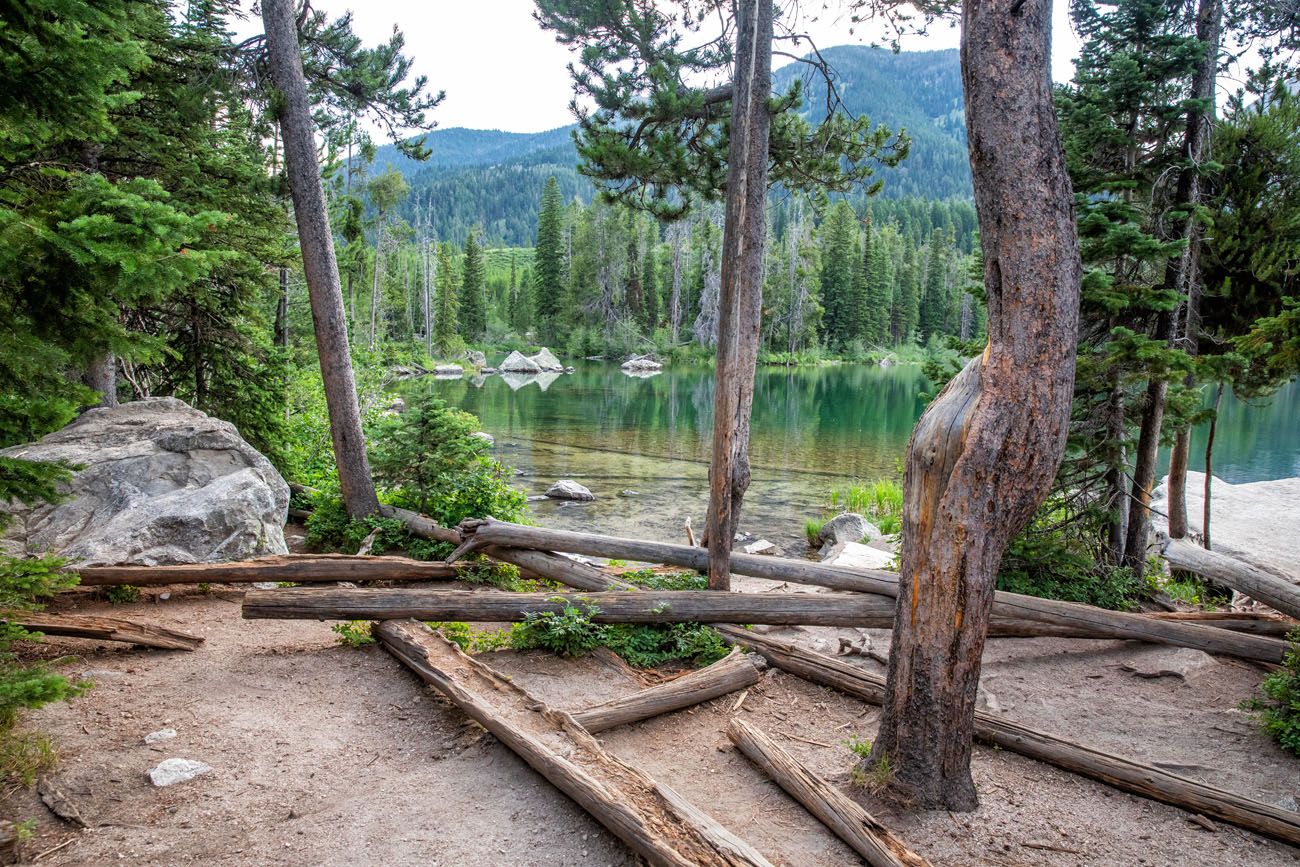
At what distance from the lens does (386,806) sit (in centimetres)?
402

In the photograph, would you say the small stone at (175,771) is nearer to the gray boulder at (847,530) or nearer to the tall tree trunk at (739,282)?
the tall tree trunk at (739,282)

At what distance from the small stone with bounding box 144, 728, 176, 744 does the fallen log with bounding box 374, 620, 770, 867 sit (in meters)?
1.55

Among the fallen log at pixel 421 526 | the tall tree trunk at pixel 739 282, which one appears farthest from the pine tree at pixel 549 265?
the tall tree trunk at pixel 739 282

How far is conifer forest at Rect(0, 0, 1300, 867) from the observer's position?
3.71 m

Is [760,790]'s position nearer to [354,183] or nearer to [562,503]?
[562,503]

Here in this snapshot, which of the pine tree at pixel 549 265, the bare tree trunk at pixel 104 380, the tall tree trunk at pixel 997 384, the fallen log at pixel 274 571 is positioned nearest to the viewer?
the tall tree trunk at pixel 997 384

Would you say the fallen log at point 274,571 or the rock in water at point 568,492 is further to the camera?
the rock in water at point 568,492

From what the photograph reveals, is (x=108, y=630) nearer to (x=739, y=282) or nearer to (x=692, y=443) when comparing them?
(x=739, y=282)

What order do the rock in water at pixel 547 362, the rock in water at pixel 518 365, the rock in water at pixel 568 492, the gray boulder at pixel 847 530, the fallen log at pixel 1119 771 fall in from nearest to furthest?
1. the fallen log at pixel 1119 771
2. the gray boulder at pixel 847 530
3. the rock in water at pixel 568 492
4. the rock in water at pixel 518 365
5. the rock in water at pixel 547 362

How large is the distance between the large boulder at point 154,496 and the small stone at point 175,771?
3.84m

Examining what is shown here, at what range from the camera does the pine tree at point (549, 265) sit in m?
68.4

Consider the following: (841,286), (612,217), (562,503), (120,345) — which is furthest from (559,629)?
(841,286)

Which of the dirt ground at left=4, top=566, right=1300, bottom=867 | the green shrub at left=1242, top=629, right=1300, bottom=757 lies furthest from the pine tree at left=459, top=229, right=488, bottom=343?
the green shrub at left=1242, top=629, right=1300, bottom=757

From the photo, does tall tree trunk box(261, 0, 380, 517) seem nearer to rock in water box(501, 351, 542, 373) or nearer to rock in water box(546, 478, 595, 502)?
rock in water box(546, 478, 595, 502)
